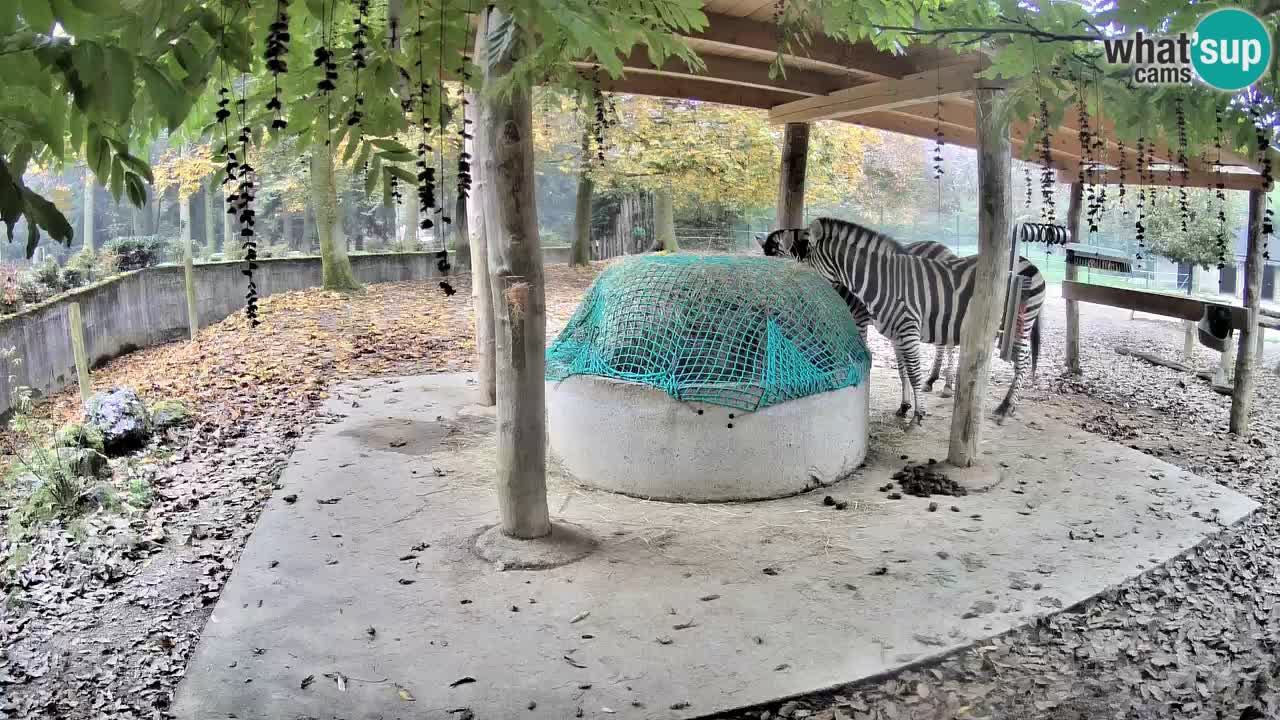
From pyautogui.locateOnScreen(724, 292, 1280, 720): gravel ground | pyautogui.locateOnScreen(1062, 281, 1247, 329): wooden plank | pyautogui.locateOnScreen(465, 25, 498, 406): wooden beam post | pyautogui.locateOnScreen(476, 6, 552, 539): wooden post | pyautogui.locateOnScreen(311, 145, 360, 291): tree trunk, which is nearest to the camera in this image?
pyautogui.locateOnScreen(724, 292, 1280, 720): gravel ground

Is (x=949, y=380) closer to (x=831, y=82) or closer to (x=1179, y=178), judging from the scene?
(x=1179, y=178)

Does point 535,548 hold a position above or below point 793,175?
below

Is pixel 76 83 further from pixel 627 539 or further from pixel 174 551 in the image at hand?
pixel 174 551

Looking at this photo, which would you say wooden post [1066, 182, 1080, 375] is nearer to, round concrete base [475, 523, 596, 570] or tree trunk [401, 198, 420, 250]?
round concrete base [475, 523, 596, 570]

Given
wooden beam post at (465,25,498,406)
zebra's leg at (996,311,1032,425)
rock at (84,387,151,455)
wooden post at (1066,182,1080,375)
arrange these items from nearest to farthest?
rock at (84,387,151,455) < wooden beam post at (465,25,498,406) < zebra's leg at (996,311,1032,425) < wooden post at (1066,182,1080,375)

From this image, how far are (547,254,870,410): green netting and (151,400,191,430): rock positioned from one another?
3899 mm

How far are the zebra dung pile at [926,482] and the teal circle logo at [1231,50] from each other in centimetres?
343

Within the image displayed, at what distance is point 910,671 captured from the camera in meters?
3.58

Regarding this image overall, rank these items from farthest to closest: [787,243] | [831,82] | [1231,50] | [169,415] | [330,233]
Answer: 1. [330,233]
2. [787,243]
3. [169,415]
4. [831,82]
5. [1231,50]

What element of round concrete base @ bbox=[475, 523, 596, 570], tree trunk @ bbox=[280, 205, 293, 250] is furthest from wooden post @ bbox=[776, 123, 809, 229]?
tree trunk @ bbox=[280, 205, 293, 250]

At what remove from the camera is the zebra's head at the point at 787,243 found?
803cm

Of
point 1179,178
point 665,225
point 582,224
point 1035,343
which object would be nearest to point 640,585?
point 1035,343

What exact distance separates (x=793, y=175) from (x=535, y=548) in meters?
5.39

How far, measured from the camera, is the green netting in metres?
5.69
